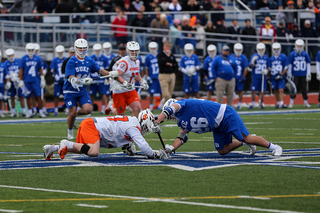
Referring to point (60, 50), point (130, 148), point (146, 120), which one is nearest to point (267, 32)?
point (60, 50)

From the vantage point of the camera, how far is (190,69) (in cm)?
2105

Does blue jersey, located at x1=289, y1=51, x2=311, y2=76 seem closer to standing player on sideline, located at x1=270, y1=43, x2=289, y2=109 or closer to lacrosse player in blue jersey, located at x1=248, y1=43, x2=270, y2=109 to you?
standing player on sideline, located at x1=270, y1=43, x2=289, y2=109

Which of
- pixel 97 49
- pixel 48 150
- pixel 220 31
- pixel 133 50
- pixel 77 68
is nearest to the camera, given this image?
pixel 48 150

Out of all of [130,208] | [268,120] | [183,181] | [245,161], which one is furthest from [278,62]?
[130,208]

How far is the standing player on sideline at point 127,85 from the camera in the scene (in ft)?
39.3

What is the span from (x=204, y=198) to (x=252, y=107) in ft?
53.0

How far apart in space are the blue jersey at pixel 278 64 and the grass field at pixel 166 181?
37.3 feet

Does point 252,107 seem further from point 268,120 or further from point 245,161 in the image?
point 245,161

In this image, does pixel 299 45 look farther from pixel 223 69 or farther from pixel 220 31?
pixel 223 69

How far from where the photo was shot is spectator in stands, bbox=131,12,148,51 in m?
23.1

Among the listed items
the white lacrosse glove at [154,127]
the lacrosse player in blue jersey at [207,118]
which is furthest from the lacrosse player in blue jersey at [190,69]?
the white lacrosse glove at [154,127]

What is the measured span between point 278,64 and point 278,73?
1.43 ft

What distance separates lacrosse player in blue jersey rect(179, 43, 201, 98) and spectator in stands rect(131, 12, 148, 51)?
2487 mm

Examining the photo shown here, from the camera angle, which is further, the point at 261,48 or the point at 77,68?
the point at 261,48
